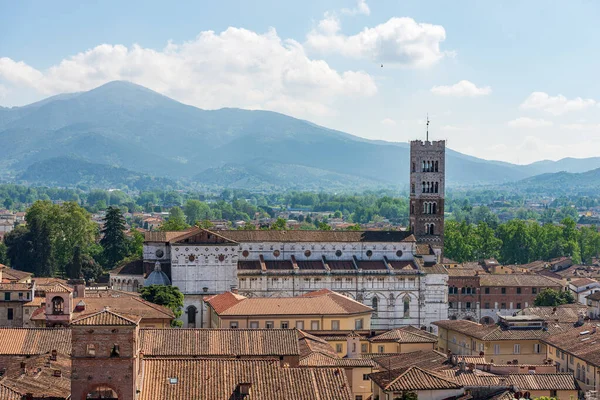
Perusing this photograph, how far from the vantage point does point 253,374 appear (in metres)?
36.4

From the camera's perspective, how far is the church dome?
272 ft

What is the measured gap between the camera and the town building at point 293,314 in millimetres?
65500

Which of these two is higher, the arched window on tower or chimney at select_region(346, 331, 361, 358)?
chimney at select_region(346, 331, 361, 358)

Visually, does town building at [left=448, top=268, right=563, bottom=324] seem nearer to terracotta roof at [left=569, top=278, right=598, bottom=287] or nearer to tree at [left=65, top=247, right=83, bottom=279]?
terracotta roof at [left=569, top=278, right=598, bottom=287]

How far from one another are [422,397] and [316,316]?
80.1 ft

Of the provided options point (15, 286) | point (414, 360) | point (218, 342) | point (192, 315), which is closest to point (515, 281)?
point (192, 315)

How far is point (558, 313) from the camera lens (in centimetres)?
→ 7606

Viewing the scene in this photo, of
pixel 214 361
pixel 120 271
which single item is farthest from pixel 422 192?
pixel 214 361

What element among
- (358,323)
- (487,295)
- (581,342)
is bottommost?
(487,295)

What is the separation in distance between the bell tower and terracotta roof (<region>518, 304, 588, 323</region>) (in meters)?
21.6

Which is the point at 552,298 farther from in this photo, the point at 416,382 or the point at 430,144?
the point at 416,382

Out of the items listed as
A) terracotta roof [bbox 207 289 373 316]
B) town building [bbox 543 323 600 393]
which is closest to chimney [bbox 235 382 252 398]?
town building [bbox 543 323 600 393]

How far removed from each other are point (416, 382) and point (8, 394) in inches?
648

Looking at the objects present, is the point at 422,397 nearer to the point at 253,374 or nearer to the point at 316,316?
the point at 253,374
